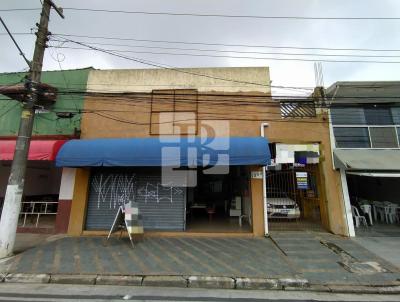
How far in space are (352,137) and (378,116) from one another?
5.13ft

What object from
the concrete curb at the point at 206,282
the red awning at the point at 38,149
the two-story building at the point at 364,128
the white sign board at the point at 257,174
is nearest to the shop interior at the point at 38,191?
the red awning at the point at 38,149

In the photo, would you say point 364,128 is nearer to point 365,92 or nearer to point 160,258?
point 365,92

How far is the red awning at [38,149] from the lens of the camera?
8.67 meters

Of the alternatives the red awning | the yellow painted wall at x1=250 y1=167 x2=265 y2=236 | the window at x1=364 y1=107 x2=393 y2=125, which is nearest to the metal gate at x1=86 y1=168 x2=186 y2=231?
the red awning

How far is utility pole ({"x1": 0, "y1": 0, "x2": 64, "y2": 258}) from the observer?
22.4ft

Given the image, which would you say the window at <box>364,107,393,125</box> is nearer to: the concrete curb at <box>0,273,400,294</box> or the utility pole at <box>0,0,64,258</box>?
the concrete curb at <box>0,273,400,294</box>

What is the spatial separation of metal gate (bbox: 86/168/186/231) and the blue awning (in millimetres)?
1339

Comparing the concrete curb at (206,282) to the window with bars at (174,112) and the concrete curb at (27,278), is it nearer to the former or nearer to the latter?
the concrete curb at (27,278)

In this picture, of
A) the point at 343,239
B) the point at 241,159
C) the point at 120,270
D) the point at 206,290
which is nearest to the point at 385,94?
the point at 343,239

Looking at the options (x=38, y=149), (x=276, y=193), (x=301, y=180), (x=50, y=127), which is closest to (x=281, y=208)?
(x=276, y=193)

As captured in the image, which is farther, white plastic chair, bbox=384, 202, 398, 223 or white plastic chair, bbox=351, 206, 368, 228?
white plastic chair, bbox=384, 202, 398, 223

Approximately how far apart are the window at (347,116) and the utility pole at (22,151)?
1034cm

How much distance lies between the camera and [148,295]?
190 inches

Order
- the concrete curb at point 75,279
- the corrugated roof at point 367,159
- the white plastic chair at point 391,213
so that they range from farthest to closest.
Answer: the white plastic chair at point 391,213 < the corrugated roof at point 367,159 < the concrete curb at point 75,279
